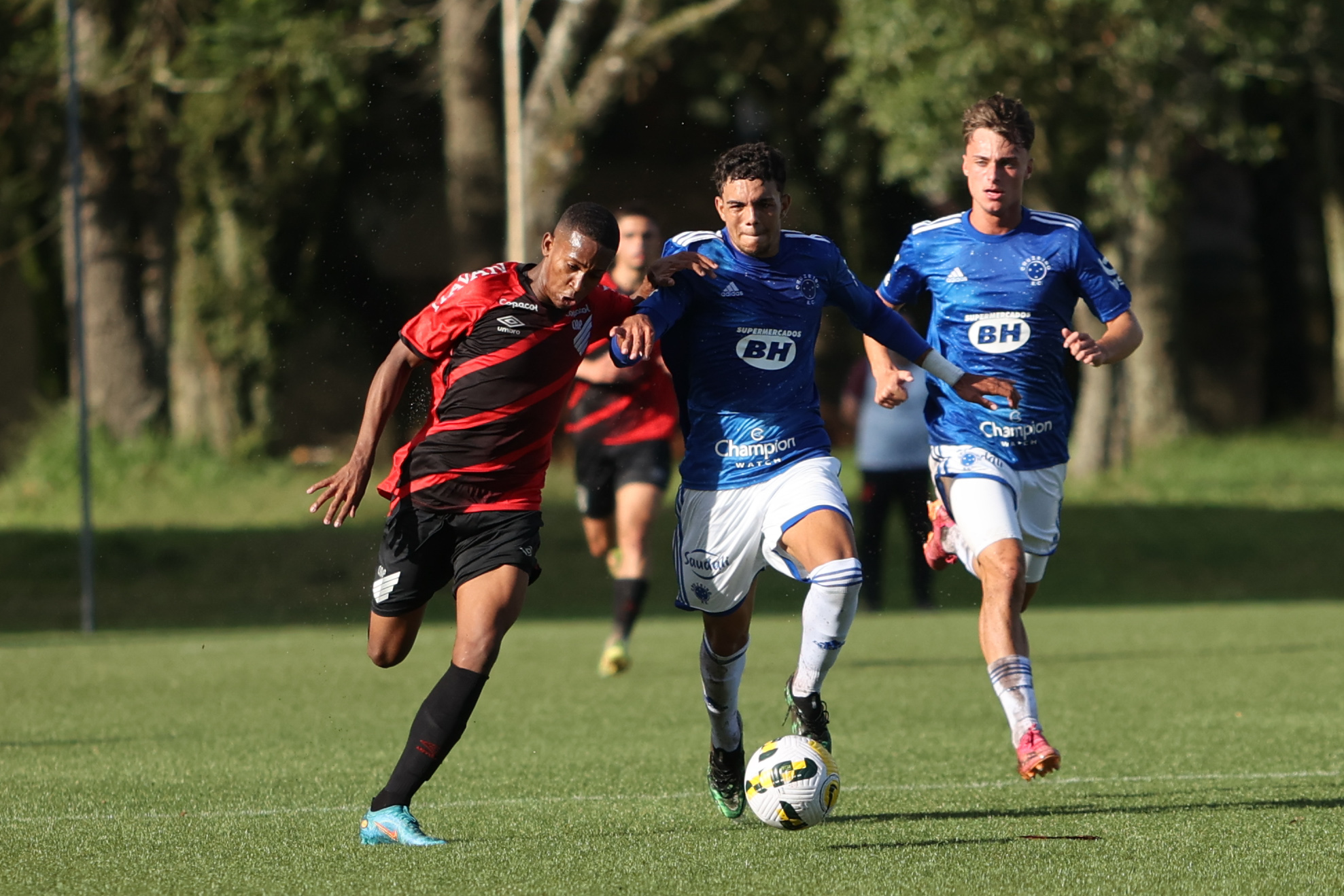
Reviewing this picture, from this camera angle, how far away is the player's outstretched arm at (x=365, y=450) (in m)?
5.55

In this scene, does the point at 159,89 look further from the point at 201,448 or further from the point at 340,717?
the point at 340,717

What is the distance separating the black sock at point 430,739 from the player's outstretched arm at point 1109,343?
7.80 feet

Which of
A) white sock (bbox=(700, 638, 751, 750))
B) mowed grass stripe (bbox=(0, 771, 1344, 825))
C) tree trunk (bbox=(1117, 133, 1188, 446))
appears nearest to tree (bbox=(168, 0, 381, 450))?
tree trunk (bbox=(1117, 133, 1188, 446))

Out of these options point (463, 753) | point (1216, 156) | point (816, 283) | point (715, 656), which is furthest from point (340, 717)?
point (1216, 156)

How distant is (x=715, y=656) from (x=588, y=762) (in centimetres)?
141

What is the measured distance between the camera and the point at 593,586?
59.0ft

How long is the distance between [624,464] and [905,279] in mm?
4101

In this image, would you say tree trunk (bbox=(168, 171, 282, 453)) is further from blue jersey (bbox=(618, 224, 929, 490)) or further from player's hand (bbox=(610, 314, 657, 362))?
player's hand (bbox=(610, 314, 657, 362))

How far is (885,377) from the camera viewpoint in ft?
Answer: 21.2

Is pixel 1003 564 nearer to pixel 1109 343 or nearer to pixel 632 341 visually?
pixel 1109 343

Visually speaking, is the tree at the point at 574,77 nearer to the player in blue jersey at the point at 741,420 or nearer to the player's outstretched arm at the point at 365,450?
the player in blue jersey at the point at 741,420

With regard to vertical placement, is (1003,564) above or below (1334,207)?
above

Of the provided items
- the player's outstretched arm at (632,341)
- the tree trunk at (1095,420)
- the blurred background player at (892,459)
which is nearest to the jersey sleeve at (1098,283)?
the player's outstretched arm at (632,341)

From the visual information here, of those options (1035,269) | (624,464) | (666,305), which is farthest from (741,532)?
(624,464)
